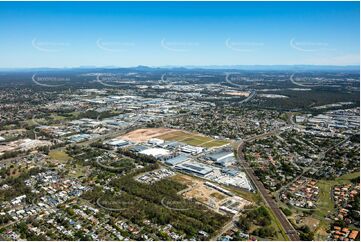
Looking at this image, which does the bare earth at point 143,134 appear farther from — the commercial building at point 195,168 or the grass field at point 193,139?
the commercial building at point 195,168

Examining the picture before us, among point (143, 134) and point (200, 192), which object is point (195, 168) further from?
point (143, 134)

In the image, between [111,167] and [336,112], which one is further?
[336,112]

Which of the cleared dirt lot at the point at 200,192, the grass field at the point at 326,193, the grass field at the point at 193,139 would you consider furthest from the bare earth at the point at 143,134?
the grass field at the point at 326,193

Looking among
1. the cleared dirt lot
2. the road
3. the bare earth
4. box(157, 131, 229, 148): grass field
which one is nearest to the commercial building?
the cleared dirt lot

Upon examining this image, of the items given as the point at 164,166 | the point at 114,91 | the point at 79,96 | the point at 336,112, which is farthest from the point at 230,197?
the point at 114,91

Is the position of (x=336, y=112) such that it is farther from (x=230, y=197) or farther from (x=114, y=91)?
(x=114, y=91)

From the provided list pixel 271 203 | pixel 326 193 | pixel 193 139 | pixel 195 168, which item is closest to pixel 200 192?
pixel 195 168
